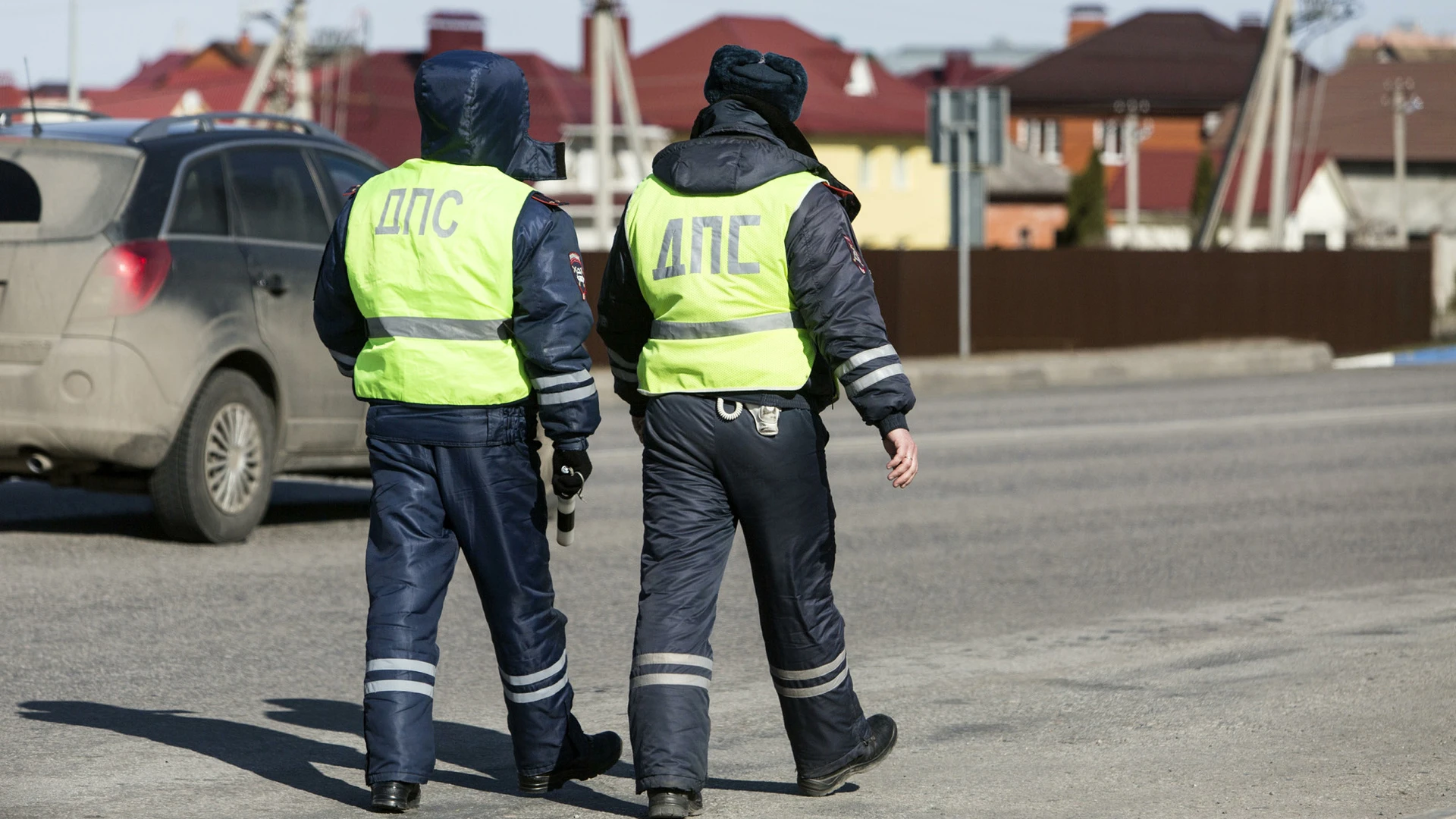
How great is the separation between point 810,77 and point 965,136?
167ft

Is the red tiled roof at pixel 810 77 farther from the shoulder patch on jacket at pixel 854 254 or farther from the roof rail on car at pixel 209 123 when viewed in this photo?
the shoulder patch on jacket at pixel 854 254

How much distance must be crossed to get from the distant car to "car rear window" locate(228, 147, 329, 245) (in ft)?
0.04

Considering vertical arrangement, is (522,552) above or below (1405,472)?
above

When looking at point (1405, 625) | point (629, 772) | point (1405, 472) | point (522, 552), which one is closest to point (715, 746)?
point (629, 772)

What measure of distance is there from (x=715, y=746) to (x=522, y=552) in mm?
1005

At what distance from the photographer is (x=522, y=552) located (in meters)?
4.71

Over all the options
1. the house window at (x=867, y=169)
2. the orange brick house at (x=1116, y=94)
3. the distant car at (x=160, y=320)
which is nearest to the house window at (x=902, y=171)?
the house window at (x=867, y=169)

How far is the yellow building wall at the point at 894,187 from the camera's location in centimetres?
6862

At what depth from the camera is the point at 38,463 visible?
8.41 meters

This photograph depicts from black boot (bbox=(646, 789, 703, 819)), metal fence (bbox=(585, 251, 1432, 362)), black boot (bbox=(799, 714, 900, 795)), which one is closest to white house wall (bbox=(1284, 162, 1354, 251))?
metal fence (bbox=(585, 251, 1432, 362))

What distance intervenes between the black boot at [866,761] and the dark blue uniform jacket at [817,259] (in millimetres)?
829

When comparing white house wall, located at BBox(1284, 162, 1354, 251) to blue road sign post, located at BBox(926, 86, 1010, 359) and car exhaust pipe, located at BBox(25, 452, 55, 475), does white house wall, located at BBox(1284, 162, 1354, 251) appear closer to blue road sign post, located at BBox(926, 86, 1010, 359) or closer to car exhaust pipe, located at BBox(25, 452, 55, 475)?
blue road sign post, located at BBox(926, 86, 1010, 359)

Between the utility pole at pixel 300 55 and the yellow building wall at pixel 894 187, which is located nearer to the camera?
the utility pole at pixel 300 55

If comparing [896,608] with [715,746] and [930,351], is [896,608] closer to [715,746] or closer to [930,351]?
[715,746]
